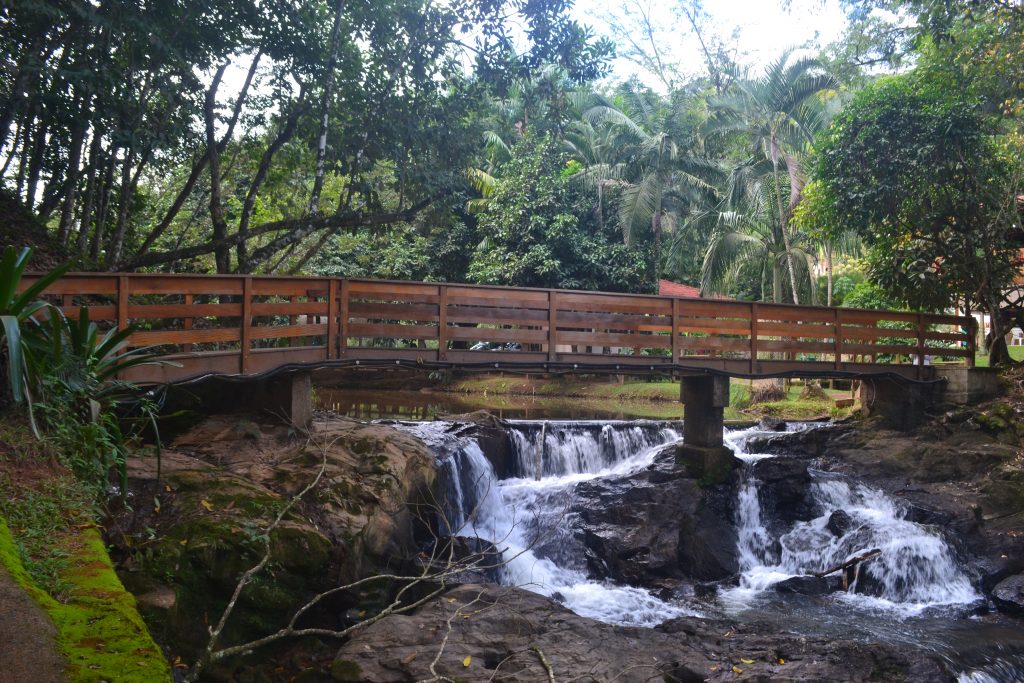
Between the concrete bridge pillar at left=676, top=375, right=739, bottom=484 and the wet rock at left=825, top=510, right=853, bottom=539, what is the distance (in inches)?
74.3

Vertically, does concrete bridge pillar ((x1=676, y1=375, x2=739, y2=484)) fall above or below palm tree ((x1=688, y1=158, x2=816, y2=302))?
below

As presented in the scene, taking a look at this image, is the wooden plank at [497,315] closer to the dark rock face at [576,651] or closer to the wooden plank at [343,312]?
the wooden plank at [343,312]

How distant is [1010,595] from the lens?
11242mm

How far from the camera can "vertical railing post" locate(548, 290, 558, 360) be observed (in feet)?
43.9

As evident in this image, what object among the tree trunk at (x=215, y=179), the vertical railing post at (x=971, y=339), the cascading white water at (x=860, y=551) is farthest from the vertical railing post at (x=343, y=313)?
the vertical railing post at (x=971, y=339)

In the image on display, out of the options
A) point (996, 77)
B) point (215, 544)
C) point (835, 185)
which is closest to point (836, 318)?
point (835, 185)

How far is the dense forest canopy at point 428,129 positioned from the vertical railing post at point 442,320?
7.91 ft

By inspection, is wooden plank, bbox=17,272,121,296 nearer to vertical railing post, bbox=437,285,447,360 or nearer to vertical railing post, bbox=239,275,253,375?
vertical railing post, bbox=239,275,253,375

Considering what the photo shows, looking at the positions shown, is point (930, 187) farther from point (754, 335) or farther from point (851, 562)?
point (851, 562)

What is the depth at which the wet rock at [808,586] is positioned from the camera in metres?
11.7

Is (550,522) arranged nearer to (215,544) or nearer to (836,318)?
(215,544)

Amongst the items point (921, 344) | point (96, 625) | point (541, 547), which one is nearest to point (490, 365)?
point (541, 547)

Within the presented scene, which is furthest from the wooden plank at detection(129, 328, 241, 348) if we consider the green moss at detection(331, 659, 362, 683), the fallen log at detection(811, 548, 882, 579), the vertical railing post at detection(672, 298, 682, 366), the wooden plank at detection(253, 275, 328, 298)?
the fallen log at detection(811, 548, 882, 579)

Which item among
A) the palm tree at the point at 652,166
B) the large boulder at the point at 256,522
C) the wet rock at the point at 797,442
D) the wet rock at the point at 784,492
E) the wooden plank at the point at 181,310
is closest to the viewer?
the large boulder at the point at 256,522
